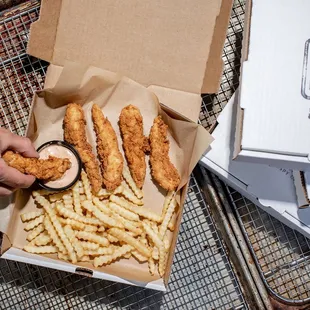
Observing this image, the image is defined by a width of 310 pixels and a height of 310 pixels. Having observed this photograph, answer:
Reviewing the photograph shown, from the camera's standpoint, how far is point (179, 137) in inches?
76.9

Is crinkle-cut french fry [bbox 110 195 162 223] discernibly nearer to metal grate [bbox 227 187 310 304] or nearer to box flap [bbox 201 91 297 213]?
box flap [bbox 201 91 297 213]

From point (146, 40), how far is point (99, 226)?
27.3 inches

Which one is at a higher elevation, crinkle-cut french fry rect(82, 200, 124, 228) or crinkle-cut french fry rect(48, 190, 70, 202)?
crinkle-cut french fry rect(48, 190, 70, 202)

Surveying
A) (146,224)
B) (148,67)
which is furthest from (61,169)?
(148,67)

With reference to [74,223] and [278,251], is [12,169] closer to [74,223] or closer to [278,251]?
[74,223]

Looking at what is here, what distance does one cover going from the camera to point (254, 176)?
1993mm

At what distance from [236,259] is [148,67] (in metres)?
0.85

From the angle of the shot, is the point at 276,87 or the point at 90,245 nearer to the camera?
the point at 276,87

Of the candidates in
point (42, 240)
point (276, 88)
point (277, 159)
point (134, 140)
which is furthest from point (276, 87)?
point (42, 240)

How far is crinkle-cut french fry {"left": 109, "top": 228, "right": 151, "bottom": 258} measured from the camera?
1.86m

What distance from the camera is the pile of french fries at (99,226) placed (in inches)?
73.4

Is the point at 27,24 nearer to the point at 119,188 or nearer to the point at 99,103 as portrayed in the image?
the point at 99,103

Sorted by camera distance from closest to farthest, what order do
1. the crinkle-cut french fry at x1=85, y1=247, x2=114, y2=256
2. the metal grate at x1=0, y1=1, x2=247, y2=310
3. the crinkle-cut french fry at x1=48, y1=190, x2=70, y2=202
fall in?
the crinkle-cut french fry at x1=85, y1=247, x2=114, y2=256 → the crinkle-cut french fry at x1=48, y1=190, x2=70, y2=202 → the metal grate at x1=0, y1=1, x2=247, y2=310

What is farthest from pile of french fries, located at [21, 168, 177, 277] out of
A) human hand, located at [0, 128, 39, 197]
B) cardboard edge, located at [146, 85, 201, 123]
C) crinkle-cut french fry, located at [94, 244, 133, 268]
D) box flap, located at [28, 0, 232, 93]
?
box flap, located at [28, 0, 232, 93]
